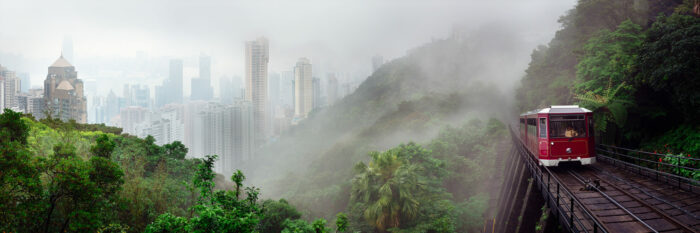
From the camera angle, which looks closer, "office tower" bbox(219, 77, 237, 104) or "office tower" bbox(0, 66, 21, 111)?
"office tower" bbox(0, 66, 21, 111)

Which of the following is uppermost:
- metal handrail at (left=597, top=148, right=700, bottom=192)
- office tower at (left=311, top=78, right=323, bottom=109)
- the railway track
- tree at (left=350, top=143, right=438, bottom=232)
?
office tower at (left=311, top=78, right=323, bottom=109)

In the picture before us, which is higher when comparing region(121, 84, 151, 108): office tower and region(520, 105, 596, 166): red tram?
region(121, 84, 151, 108): office tower

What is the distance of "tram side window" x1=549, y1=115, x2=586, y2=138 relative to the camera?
1072 centimetres

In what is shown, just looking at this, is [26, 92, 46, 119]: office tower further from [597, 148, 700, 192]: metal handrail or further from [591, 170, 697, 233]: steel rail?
[597, 148, 700, 192]: metal handrail

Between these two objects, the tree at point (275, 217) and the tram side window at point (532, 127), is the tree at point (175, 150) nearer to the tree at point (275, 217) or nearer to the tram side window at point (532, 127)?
the tree at point (275, 217)

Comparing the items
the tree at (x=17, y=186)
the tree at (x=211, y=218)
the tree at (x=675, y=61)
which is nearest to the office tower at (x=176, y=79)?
the tree at (x=17, y=186)

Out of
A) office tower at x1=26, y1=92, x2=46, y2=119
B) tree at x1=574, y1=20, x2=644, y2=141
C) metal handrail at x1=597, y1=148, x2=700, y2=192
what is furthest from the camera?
office tower at x1=26, y1=92, x2=46, y2=119

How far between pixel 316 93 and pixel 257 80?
2892 cm

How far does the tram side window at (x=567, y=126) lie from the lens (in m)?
10.7

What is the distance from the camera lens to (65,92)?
3819cm

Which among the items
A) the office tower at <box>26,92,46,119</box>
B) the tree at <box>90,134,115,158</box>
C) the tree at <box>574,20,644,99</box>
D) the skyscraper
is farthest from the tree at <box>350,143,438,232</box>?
the skyscraper

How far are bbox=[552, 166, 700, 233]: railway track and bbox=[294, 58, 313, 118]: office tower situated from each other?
9723 cm

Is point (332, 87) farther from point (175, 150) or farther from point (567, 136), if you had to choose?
point (567, 136)

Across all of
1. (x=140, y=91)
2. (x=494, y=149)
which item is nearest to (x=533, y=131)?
(x=494, y=149)
